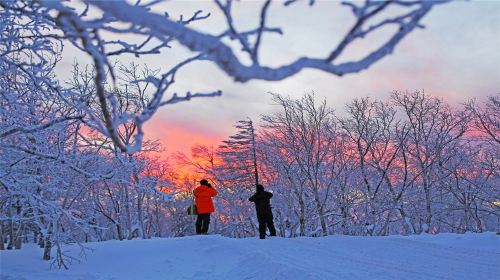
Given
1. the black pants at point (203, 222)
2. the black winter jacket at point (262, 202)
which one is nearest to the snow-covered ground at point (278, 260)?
the black winter jacket at point (262, 202)

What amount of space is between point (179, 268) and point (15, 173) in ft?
13.1

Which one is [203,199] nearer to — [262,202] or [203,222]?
[203,222]

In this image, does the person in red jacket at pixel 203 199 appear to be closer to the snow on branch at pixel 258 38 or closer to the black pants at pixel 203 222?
the black pants at pixel 203 222

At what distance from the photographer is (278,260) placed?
8.06 meters

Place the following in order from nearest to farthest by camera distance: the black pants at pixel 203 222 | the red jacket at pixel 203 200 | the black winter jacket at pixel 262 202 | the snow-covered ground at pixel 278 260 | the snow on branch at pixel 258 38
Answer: the snow on branch at pixel 258 38 < the snow-covered ground at pixel 278 260 < the black winter jacket at pixel 262 202 < the red jacket at pixel 203 200 < the black pants at pixel 203 222

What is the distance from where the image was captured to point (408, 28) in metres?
1.74

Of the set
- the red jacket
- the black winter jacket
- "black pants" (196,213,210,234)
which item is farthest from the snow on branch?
"black pants" (196,213,210,234)

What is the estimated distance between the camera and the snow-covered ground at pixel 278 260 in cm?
745

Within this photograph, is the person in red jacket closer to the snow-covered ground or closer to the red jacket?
the red jacket

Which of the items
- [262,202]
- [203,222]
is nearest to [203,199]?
[203,222]

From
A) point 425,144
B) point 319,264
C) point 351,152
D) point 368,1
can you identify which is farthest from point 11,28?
point 425,144

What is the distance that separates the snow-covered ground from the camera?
24.4 feet

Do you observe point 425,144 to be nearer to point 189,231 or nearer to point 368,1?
point 189,231

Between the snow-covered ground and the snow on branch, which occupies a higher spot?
the snow on branch
